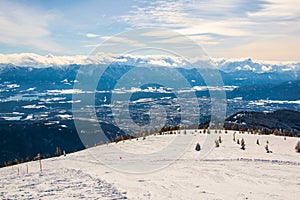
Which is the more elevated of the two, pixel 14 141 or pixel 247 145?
pixel 247 145

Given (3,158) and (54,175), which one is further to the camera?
(3,158)

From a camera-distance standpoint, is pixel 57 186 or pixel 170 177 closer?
pixel 57 186

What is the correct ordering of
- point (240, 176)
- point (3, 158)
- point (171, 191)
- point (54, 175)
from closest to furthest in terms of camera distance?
point (171, 191) → point (240, 176) → point (54, 175) → point (3, 158)

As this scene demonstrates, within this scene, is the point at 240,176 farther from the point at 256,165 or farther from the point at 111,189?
the point at 111,189

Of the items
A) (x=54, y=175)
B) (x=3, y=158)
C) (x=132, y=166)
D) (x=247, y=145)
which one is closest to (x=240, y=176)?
(x=132, y=166)

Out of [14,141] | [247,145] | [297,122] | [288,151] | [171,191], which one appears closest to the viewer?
[171,191]

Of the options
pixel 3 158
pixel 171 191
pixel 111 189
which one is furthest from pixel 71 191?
pixel 3 158
